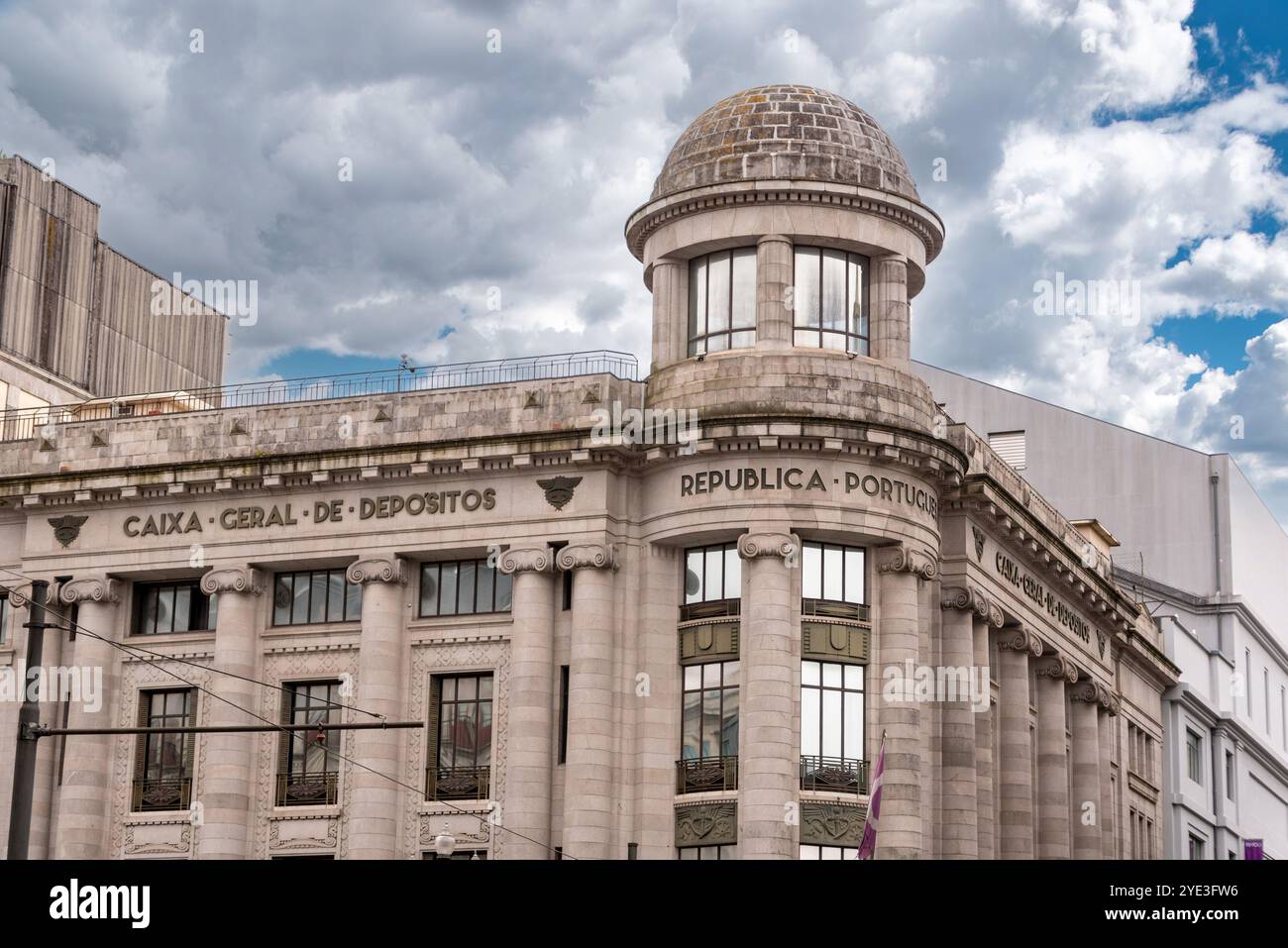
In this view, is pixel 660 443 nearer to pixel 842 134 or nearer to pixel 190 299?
pixel 842 134

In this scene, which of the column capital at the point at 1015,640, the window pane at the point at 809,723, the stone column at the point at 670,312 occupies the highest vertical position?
the stone column at the point at 670,312

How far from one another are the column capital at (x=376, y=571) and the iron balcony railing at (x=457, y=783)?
5403 millimetres

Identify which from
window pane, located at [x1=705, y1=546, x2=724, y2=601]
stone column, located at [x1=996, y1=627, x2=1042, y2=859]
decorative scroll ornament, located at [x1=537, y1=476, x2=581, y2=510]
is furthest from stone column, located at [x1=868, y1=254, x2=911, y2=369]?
stone column, located at [x1=996, y1=627, x2=1042, y2=859]

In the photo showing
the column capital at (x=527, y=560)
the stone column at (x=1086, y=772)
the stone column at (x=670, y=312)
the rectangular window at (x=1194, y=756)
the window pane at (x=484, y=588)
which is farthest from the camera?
the rectangular window at (x=1194, y=756)

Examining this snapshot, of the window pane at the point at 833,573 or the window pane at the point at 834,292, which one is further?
the window pane at the point at 834,292

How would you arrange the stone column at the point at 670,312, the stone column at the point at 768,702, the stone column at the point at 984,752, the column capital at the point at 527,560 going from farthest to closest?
the stone column at the point at 984,752
the stone column at the point at 670,312
the column capital at the point at 527,560
the stone column at the point at 768,702

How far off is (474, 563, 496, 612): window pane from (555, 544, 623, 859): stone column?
250 cm

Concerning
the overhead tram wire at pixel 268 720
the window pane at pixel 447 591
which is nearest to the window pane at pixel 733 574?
the window pane at pixel 447 591

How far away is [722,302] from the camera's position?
6047cm

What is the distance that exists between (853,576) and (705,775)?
267 inches

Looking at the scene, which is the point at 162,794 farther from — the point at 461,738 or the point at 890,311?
the point at 890,311

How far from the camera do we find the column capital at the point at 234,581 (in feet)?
200

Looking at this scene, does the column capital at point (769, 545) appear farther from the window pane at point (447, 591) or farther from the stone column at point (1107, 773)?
the stone column at point (1107, 773)
